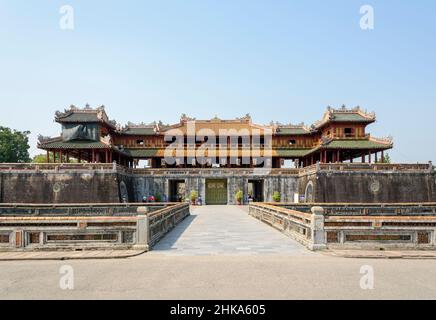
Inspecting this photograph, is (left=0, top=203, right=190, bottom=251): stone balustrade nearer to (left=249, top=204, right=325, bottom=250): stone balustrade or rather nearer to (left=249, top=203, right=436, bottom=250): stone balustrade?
(left=249, top=204, right=325, bottom=250): stone balustrade

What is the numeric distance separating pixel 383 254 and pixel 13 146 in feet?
239

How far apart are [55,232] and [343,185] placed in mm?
31832

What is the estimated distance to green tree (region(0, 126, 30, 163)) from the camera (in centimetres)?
6369

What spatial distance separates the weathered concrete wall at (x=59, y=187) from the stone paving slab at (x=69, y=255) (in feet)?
84.0

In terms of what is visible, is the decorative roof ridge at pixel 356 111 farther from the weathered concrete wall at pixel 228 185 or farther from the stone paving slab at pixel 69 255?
the stone paving slab at pixel 69 255

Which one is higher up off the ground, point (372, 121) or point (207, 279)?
point (372, 121)

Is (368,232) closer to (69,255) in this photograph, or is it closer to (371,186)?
(69,255)

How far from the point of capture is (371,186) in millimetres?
36188

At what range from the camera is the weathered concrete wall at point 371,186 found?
3581 centimetres

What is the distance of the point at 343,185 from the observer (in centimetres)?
3616

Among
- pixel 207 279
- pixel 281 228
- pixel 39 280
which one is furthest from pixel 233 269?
pixel 281 228

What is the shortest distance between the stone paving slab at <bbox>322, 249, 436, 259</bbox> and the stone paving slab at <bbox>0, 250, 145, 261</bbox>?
6118 millimetres

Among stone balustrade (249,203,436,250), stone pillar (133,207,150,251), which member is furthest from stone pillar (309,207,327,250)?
stone pillar (133,207,150,251)
